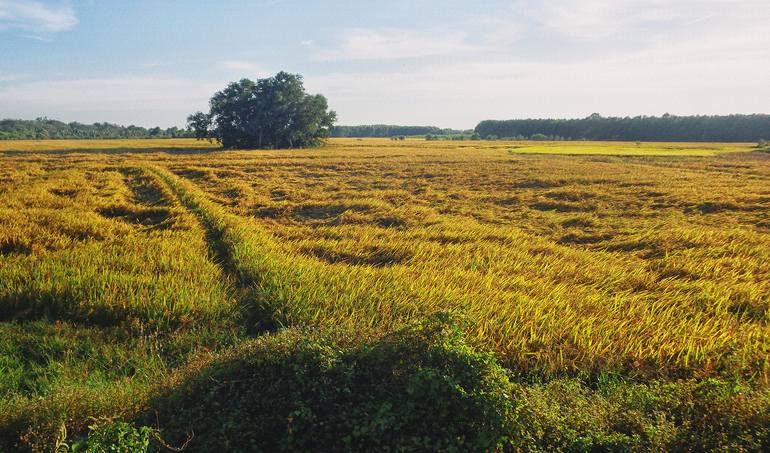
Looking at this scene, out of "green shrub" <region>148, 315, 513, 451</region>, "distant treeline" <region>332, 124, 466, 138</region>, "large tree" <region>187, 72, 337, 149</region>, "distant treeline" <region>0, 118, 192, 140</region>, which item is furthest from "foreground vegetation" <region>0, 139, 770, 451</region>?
"distant treeline" <region>332, 124, 466, 138</region>

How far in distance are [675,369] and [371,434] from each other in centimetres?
271

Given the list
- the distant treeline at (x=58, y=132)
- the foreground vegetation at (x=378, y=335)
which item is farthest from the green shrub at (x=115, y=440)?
the distant treeline at (x=58, y=132)

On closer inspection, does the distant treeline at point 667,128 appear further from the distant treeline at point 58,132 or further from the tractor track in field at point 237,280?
the tractor track in field at point 237,280

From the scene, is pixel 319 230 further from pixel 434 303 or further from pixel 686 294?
pixel 686 294

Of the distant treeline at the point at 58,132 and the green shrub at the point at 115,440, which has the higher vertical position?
the distant treeline at the point at 58,132

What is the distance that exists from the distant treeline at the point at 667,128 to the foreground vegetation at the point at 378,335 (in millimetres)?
91789

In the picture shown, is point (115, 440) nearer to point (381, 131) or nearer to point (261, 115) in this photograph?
point (261, 115)

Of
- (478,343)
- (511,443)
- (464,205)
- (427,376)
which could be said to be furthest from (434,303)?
(464,205)

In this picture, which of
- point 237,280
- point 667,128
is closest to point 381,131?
point 667,128

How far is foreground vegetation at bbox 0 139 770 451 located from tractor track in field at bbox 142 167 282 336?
39mm

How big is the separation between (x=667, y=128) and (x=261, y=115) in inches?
3104

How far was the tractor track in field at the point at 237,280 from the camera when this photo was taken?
4.65 metres

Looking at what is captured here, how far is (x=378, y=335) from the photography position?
373cm

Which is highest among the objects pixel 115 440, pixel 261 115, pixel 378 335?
pixel 261 115
